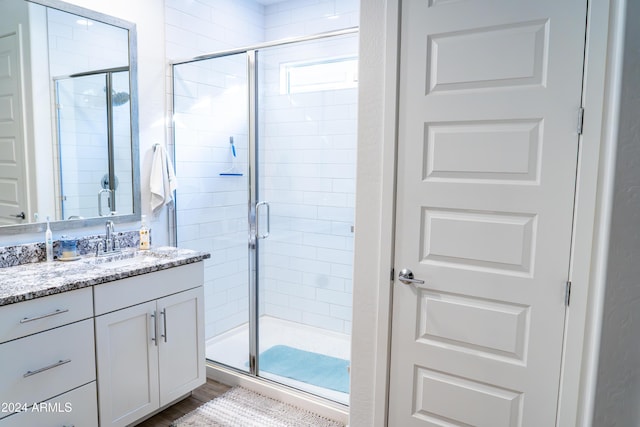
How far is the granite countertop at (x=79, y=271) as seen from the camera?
1737 millimetres

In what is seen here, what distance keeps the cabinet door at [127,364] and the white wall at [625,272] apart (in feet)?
6.81

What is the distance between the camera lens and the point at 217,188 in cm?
329

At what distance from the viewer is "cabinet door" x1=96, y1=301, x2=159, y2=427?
2002 millimetres

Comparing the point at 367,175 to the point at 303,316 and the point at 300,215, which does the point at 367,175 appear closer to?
the point at 300,215

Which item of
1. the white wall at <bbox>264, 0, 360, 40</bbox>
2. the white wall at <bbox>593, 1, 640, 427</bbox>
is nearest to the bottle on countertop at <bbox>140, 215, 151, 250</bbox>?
the white wall at <bbox>264, 0, 360, 40</bbox>

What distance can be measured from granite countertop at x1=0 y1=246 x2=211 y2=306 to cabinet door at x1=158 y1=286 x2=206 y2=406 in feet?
0.72

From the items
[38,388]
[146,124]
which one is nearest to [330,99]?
[146,124]

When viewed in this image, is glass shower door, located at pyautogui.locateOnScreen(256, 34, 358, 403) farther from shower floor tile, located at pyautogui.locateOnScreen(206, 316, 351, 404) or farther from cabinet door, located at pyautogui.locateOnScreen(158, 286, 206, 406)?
cabinet door, located at pyautogui.locateOnScreen(158, 286, 206, 406)

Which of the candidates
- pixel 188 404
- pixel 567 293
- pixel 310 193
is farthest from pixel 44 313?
pixel 567 293

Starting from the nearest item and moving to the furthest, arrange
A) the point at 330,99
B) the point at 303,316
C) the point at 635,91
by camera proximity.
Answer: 1. the point at 635,91
2. the point at 330,99
3. the point at 303,316

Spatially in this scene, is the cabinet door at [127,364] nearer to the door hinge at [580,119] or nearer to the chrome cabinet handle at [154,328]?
the chrome cabinet handle at [154,328]

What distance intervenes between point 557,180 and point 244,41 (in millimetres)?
2924

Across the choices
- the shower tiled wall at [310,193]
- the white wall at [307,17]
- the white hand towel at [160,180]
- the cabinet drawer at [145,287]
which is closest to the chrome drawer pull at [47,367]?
the cabinet drawer at [145,287]

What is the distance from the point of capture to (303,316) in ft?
11.5
